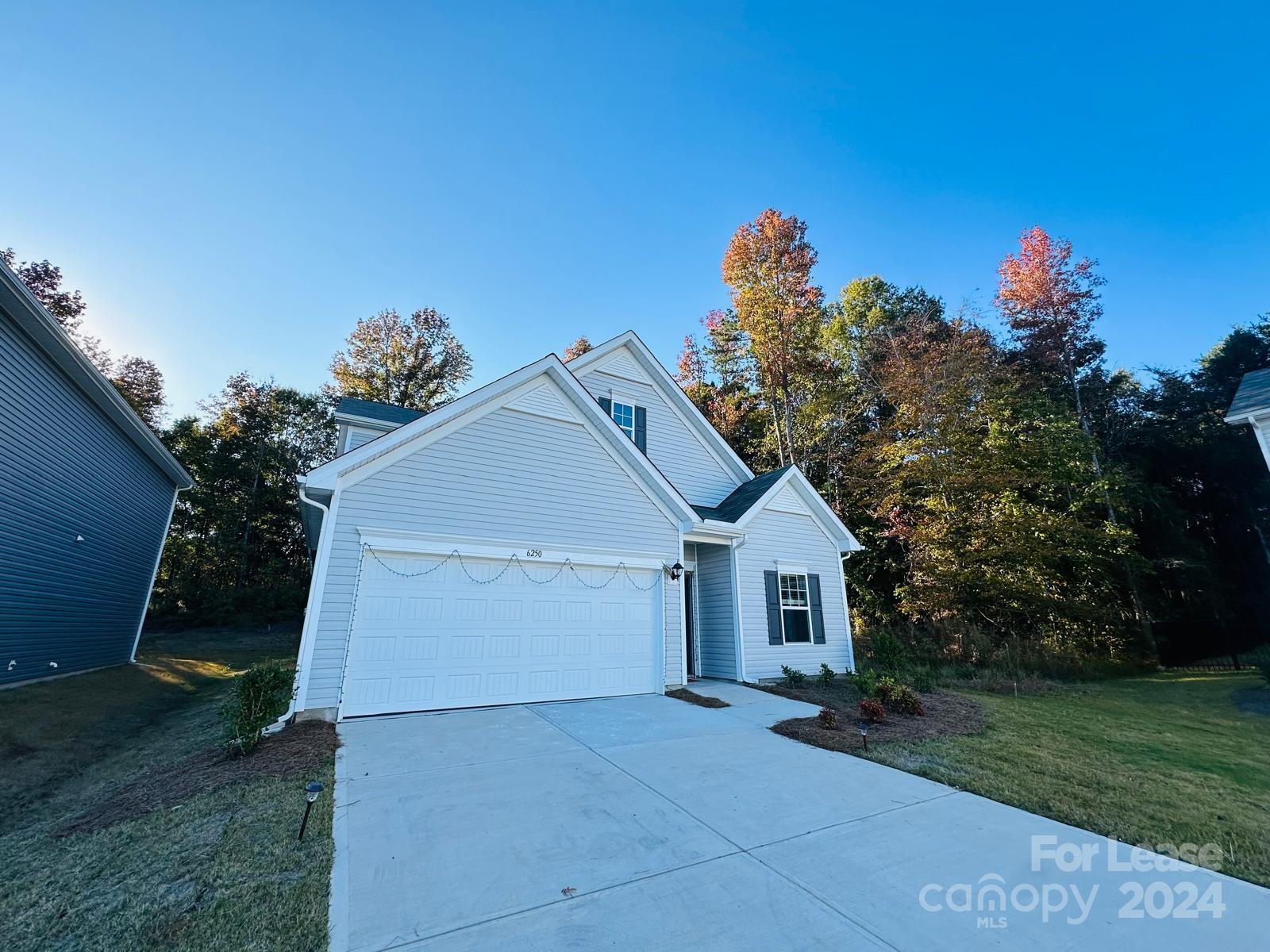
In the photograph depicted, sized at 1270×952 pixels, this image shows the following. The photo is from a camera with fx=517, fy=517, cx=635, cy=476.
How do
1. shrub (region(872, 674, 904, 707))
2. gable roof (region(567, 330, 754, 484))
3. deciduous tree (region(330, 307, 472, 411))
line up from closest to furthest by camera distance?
shrub (region(872, 674, 904, 707)) → gable roof (region(567, 330, 754, 484)) → deciduous tree (region(330, 307, 472, 411))

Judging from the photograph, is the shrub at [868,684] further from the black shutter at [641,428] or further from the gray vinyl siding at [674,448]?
the black shutter at [641,428]

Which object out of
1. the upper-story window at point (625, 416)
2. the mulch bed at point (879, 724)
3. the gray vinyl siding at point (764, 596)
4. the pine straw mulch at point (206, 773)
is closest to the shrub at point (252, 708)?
the pine straw mulch at point (206, 773)

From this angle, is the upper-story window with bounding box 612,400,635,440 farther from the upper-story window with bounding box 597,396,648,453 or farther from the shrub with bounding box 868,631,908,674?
the shrub with bounding box 868,631,908,674

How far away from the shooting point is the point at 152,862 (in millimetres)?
3268

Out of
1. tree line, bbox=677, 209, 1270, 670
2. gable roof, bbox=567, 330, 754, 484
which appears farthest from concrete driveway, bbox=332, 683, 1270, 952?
tree line, bbox=677, 209, 1270, 670

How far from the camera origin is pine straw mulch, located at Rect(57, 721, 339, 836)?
4.19 metres

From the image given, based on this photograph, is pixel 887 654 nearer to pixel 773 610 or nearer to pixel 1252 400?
A: pixel 773 610

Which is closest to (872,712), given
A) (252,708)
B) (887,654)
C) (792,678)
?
(792,678)

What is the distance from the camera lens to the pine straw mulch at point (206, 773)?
4191mm

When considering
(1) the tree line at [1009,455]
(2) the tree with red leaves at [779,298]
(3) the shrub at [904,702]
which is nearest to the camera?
(3) the shrub at [904,702]

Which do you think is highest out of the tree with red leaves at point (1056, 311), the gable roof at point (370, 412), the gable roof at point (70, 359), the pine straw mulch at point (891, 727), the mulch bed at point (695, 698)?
the tree with red leaves at point (1056, 311)

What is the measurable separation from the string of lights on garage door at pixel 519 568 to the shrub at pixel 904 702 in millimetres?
4174

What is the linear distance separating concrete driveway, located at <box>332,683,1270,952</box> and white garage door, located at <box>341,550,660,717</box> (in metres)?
2.00

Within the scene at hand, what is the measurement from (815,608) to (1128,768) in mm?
6518
